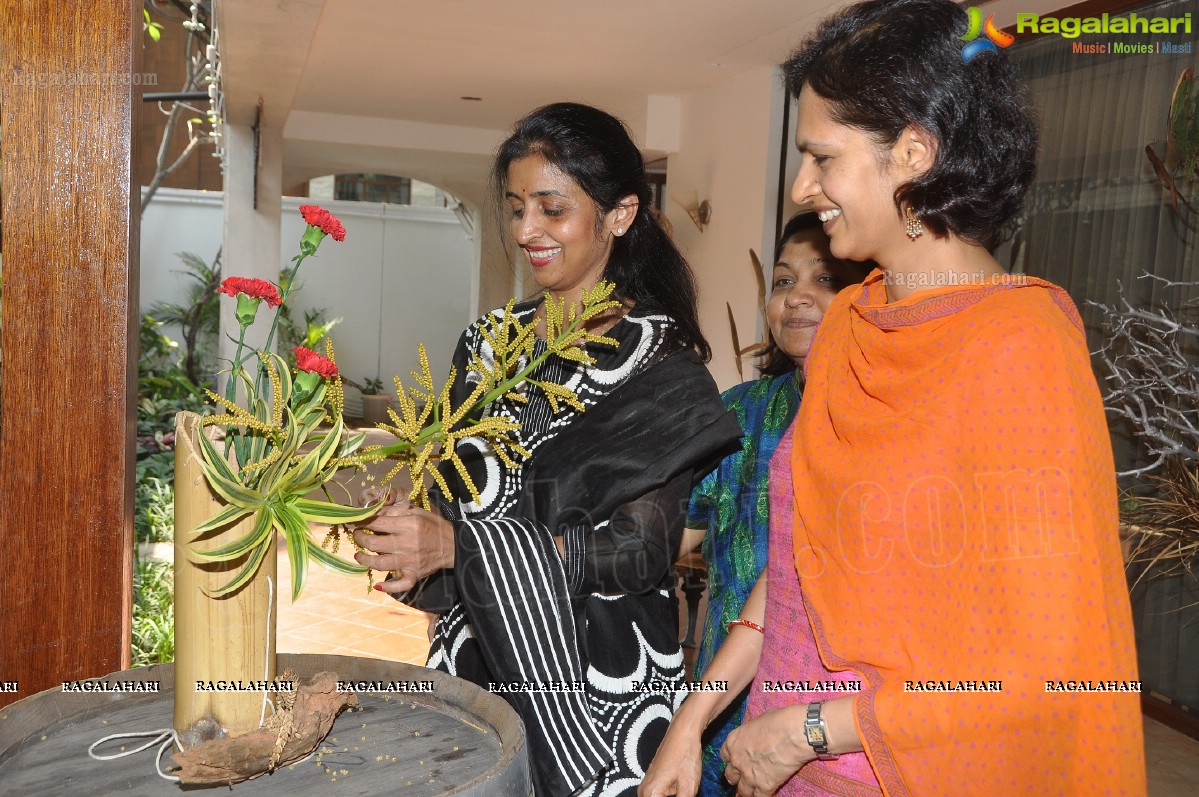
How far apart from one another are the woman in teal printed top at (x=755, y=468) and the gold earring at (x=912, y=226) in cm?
63

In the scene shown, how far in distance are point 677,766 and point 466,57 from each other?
6092mm

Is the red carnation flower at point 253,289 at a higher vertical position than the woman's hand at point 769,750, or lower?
higher

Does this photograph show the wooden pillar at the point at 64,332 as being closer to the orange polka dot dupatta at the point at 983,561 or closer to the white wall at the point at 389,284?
the orange polka dot dupatta at the point at 983,561

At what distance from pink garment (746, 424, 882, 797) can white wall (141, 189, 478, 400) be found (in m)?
14.8

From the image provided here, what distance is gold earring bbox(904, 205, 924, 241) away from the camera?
1228 mm

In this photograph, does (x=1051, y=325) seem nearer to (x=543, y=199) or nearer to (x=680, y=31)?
(x=543, y=199)

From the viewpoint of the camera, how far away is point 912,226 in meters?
1.24

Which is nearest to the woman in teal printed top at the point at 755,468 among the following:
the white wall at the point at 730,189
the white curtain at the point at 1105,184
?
the white curtain at the point at 1105,184

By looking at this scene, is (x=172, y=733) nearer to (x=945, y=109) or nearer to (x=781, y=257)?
(x=945, y=109)

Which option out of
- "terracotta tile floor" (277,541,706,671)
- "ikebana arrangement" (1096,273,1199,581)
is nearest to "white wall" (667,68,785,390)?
"terracotta tile floor" (277,541,706,671)

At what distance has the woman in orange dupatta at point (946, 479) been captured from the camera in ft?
3.51

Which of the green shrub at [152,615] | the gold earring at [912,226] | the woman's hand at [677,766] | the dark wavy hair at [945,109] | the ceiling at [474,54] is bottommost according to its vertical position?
the green shrub at [152,615]

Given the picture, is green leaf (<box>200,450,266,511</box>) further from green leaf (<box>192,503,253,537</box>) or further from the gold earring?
the gold earring

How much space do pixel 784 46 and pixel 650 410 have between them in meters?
4.80
